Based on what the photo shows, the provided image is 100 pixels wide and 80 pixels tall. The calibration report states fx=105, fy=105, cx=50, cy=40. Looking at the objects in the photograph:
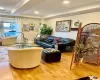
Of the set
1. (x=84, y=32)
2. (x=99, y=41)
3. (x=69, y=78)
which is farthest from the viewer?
(x=84, y=32)

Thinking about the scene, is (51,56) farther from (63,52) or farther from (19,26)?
(19,26)

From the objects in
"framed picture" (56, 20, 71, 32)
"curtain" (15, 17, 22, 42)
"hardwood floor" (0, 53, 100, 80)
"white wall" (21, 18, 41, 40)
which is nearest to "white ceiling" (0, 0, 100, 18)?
"framed picture" (56, 20, 71, 32)

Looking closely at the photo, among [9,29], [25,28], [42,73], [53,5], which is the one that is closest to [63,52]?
[53,5]

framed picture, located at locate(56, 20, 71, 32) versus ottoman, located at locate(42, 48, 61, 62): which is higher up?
framed picture, located at locate(56, 20, 71, 32)

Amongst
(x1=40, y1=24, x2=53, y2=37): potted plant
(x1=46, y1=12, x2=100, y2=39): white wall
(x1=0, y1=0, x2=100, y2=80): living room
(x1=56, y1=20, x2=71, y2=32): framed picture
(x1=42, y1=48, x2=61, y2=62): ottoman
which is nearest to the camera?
(x1=0, y1=0, x2=100, y2=80): living room

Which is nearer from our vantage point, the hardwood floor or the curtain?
the hardwood floor

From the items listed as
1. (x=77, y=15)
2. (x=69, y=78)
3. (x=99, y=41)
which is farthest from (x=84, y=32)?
(x=77, y=15)

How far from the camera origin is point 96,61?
4059mm

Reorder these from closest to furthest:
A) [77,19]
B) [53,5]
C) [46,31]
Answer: [53,5], [77,19], [46,31]

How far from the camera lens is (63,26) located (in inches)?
279

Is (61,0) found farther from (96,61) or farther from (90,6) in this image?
(96,61)

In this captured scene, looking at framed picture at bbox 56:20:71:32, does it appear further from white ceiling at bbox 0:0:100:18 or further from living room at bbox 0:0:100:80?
white ceiling at bbox 0:0:100:18

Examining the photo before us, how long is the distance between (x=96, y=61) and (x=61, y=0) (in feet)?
8.99

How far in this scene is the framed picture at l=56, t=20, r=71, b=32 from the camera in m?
6.69
